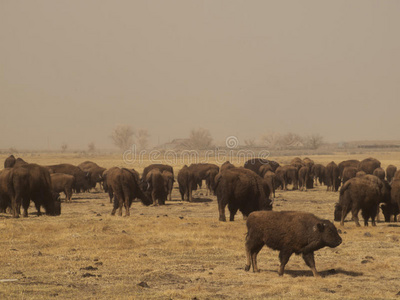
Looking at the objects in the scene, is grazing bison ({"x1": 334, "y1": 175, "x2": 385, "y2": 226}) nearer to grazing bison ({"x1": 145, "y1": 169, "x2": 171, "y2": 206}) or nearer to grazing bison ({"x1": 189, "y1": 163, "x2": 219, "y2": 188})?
grazing bison ({"x1": 145, "y1": 169, "x2": 171, "y2": 206})

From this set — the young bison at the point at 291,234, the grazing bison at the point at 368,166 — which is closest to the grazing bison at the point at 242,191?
the young bison at the point at 291,234

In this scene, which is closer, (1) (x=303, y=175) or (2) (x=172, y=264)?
(2) (x=172, y=264)

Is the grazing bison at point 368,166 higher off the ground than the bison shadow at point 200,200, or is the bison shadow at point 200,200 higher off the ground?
the grazing bison at point 368,166

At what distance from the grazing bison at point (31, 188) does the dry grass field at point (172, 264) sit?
2.70 m

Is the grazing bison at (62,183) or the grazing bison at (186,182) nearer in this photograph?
the grazing bison at (62,183)

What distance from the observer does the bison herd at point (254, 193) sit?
12.4 meters

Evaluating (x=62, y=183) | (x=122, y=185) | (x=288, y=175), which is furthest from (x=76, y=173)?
(x=288, y=175)

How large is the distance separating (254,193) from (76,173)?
71.0 feet

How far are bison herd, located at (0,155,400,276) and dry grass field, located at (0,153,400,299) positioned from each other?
0.78 meters

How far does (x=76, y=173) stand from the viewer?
40.1 m

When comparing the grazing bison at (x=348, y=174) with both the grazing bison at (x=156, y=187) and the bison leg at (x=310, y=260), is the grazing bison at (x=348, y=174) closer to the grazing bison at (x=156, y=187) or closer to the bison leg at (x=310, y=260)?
the grazing bison at (x=156, y=187)

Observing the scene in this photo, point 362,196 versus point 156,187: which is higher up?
point 362,196

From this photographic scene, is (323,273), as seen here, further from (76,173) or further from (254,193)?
(76,173)

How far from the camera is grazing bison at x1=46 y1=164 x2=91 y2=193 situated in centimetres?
3953
